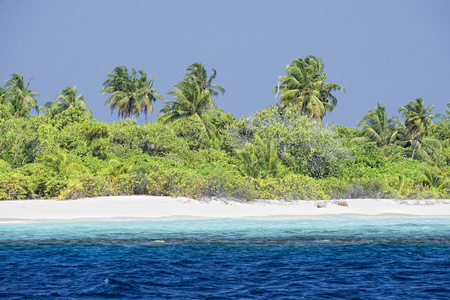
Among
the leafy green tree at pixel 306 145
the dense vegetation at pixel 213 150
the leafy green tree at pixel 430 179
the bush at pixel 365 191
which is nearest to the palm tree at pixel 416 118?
the dense vegetation at pixel 213 150

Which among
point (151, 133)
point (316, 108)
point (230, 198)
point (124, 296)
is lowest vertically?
point (124, 296)

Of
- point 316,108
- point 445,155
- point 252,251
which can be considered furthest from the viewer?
point 445,155

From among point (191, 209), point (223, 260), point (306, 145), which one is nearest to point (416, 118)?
point (306, 145)

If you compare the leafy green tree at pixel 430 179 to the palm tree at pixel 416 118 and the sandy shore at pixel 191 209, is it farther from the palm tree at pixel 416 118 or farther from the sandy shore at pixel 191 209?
the palm tree at pixel 416 118

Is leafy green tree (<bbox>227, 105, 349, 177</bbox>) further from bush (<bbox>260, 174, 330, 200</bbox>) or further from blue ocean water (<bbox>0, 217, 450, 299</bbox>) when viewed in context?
blue ocean water (<bbox>0, 217, 450, 299</bbox>)

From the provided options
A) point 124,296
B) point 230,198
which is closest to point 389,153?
point 230,198

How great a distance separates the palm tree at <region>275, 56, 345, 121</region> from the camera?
38531 mm

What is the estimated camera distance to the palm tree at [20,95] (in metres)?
52.1

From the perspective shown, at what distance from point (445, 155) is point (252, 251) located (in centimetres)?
3941

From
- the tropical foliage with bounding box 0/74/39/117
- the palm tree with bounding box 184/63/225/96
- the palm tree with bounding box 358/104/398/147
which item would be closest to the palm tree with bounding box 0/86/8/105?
the tropical foliage with bounding box 0/74/39/117

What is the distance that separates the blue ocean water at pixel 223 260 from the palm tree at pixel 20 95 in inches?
1653

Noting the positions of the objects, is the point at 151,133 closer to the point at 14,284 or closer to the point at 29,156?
the point at 29,156

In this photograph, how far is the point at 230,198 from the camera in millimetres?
18391

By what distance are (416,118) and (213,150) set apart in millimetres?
24680
